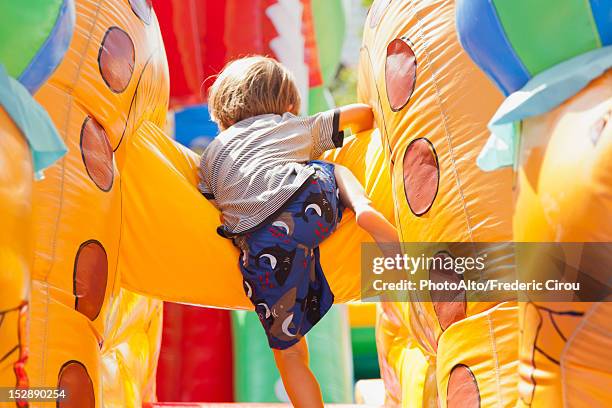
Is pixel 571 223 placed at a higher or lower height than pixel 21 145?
lower

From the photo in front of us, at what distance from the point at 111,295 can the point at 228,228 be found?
0.22 meters

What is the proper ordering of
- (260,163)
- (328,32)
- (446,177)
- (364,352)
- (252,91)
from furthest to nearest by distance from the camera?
(364,352), (328,32), (252,91), (260,163), (446,177)

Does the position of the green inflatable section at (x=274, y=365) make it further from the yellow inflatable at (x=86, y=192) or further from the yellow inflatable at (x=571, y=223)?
the yellow inflatable at (x=571, y=223)

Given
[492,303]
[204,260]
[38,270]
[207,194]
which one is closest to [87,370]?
[38,270]

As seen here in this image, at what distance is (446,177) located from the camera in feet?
3.64

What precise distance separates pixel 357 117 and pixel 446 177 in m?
0.36

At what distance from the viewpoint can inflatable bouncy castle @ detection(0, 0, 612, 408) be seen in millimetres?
848

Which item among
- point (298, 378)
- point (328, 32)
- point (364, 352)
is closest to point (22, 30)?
point (298, 378)

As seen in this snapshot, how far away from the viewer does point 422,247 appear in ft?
3.77

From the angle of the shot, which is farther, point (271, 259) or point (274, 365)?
point (274, 365)

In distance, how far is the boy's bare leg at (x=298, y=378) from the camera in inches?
51.5

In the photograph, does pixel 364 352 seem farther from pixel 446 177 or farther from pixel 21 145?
pixel 21 145

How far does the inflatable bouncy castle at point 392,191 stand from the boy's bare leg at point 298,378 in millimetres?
126

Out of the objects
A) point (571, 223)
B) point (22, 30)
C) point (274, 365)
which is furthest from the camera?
point (274, 365)
